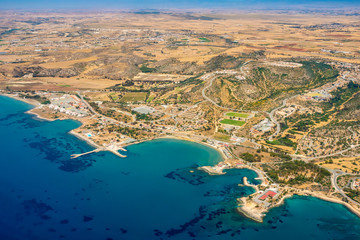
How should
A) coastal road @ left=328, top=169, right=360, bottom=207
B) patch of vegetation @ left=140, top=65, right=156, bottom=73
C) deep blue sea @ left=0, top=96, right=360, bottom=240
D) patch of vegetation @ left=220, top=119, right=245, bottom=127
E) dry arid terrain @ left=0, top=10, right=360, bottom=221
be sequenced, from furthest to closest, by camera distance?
patch of vegetation @ left=140, top=65, right=156, bottom=73 < patch of vegetation @ left=220, top=119, right=245, bottom=127 < dry arid terrain @ left=0, top=10, right=360, bottom=221 < coastal road @ left=328, top=169, right=360, bottom=207 < deep blue sea @ left=0, top=96, right=360, bottom=240

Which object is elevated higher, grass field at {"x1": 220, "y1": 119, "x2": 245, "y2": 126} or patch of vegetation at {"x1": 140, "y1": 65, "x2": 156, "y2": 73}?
patch of vegetation at {"x1": 140, "y1": 65, "x2": 156, "y2": 73}

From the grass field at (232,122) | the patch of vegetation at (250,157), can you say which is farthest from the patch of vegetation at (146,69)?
the patch of vegetation at (250,157)

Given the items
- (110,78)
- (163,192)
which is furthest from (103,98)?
(163,192)

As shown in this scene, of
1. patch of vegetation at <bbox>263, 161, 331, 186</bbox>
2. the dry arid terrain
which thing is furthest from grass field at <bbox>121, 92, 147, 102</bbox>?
patch of vegetation at <bbox>263, 161, 331, 186</bbox>

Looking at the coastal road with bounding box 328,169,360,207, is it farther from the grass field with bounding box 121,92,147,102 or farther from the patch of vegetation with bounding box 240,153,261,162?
the grass field with bounding box 121,92,147,102

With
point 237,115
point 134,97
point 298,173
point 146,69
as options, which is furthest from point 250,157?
point 146,69

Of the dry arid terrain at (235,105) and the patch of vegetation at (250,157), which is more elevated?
the dry arid terrain at (235,105)

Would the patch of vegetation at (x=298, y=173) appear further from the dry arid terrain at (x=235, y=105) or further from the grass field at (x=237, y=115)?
the grass field at (x=237, y=115)
